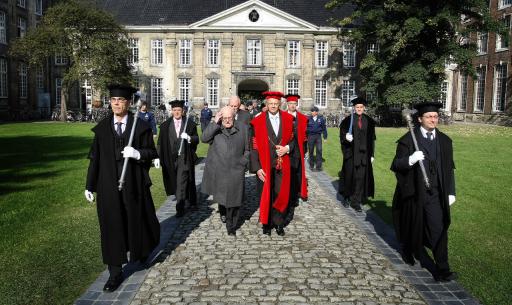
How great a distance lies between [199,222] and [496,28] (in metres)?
28.7

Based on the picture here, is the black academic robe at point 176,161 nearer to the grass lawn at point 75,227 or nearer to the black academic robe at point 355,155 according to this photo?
the grass lawn at point 75,227

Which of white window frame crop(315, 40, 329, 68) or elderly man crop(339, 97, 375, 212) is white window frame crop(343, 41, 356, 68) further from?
elderly man crop(339, 97, 375, 212)

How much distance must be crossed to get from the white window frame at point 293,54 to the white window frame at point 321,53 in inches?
72.2

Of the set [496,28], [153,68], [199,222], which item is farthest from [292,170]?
[153,68]

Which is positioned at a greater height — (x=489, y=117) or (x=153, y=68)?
(x=153, y=68)

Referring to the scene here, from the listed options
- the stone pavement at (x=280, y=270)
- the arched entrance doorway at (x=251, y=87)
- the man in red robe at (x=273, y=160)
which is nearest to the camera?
the stone pavement at (x=280, y=270)

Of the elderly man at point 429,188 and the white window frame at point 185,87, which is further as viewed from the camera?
the white window frame at point 185,87

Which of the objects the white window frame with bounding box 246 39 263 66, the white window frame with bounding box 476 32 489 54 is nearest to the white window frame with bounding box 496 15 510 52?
the white window frame with bounding box 476 32 489 54

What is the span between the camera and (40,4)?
4062cm

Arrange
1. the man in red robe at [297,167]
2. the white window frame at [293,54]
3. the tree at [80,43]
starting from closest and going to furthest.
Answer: the man in red robe at [297,167] → the tree at [80,43] → the white window frame at [293,54]

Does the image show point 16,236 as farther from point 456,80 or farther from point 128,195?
point 456,80

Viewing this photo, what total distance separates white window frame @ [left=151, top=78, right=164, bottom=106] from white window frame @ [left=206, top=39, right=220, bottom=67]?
4998 mm

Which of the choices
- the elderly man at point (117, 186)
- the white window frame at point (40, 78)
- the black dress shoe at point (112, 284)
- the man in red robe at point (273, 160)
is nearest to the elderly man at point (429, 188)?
the man in red robe at point (273, 160)

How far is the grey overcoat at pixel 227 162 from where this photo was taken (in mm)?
6703
